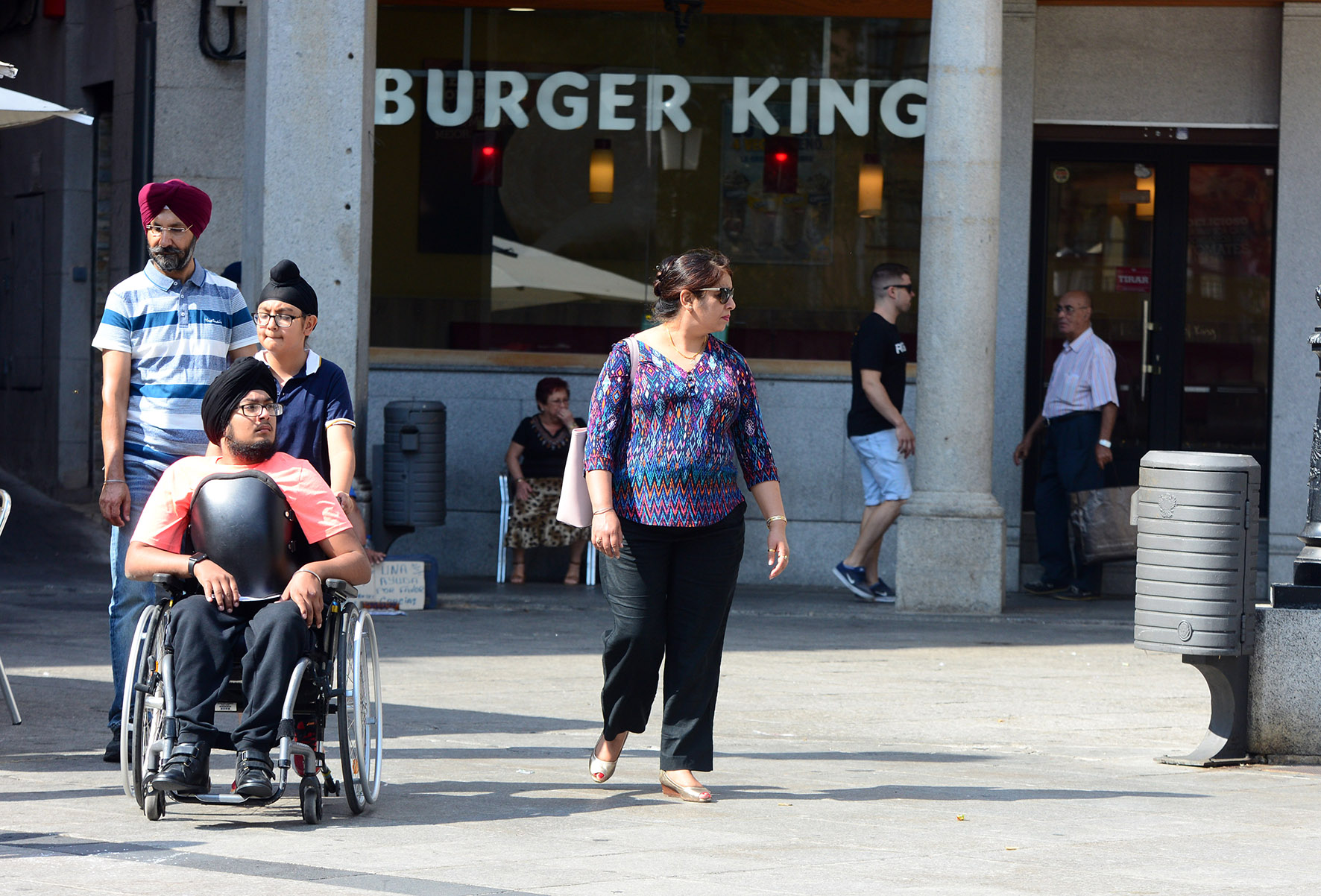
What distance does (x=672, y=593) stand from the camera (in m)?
6.38

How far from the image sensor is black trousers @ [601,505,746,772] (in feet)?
20.7

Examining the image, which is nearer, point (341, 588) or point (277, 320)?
point (341, 588)

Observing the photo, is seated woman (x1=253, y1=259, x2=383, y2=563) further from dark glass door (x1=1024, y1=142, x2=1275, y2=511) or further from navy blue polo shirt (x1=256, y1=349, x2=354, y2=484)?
dark glass door (x1=1024, y1=142, x2=1275, y2=511)

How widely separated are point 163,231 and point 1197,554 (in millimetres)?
3820

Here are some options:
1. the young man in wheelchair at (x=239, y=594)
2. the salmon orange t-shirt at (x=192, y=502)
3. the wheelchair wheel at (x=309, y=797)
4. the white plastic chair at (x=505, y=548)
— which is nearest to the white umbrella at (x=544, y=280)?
the white plastic chair at (x=505, y=548)

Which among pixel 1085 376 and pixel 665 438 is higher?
→ pixel 1085 376

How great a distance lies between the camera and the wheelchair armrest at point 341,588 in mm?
5758

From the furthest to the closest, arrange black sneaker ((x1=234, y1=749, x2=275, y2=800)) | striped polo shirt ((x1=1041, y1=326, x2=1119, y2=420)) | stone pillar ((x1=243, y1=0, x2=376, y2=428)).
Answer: striped polo shirt ((x1=1041, y1=326, x2=1119, y2=420)) < stone pillar ((x1=243, y1=0, x2=376, y2=428)) < black sneaker ((x1=234, y1=749, x2=275, y2=800))

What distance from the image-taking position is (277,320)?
6.29 m

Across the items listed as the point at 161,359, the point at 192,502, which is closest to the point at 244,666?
the point at 192,502

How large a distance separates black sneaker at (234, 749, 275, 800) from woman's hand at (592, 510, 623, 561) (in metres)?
1.22

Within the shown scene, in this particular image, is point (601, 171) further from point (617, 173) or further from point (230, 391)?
point (230, 391)

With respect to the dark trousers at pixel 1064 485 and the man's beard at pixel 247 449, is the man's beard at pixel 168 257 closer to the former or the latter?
the man's beard at pixel 247 449

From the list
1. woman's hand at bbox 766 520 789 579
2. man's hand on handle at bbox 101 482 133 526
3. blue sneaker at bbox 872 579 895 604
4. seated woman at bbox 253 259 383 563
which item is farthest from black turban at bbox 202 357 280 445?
blue sneaker at bbox 872 579 895 604
